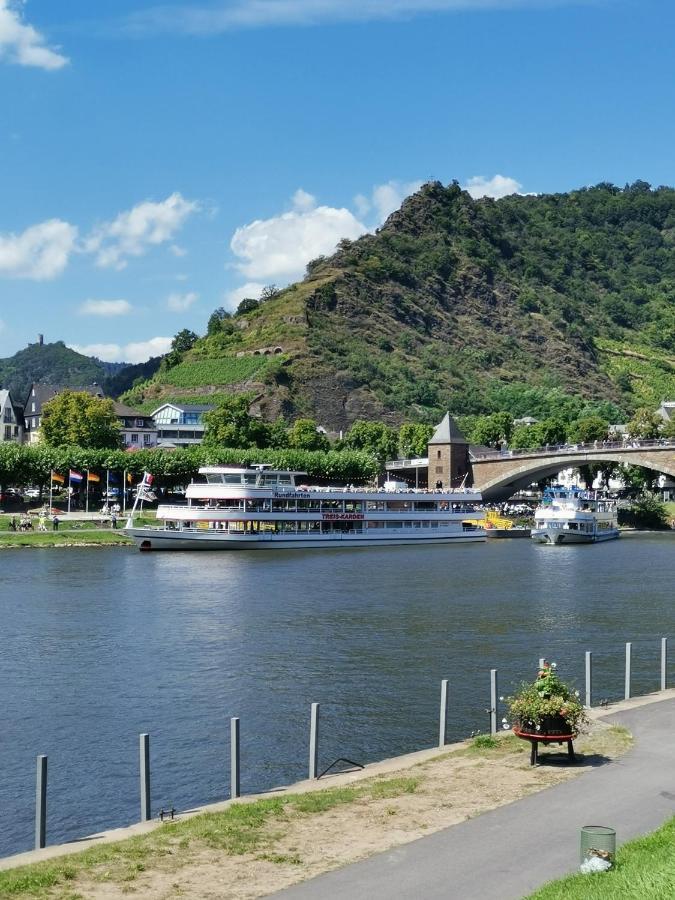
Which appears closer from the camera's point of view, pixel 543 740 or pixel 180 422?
pixel 543 740

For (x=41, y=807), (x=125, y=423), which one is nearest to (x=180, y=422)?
(x=125, y=423)

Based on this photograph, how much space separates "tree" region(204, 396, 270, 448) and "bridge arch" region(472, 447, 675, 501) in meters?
28.7

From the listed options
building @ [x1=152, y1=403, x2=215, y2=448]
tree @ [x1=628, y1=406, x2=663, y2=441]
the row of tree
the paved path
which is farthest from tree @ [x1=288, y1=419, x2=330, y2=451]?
the paved path

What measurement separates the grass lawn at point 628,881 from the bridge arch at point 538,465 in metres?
110

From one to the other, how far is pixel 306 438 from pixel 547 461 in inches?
1289

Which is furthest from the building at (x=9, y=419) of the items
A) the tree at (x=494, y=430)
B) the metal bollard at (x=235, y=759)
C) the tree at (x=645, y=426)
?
the metal bollard at (x=235, y=759)

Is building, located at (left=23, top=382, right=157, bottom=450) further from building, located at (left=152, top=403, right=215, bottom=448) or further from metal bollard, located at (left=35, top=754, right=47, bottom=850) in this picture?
metal bollard, located at (left=35, top=754, right=47, bottom=850)

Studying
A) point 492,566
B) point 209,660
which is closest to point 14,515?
point 492,566

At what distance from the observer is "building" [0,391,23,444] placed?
166125 millimetres

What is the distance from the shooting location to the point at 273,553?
86.0m

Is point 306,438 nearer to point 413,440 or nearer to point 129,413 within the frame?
point 413,440

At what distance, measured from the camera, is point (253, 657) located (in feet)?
129

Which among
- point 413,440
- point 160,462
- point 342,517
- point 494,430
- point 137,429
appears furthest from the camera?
point 494,430

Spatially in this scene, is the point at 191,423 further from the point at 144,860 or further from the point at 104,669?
the point at 144,860
